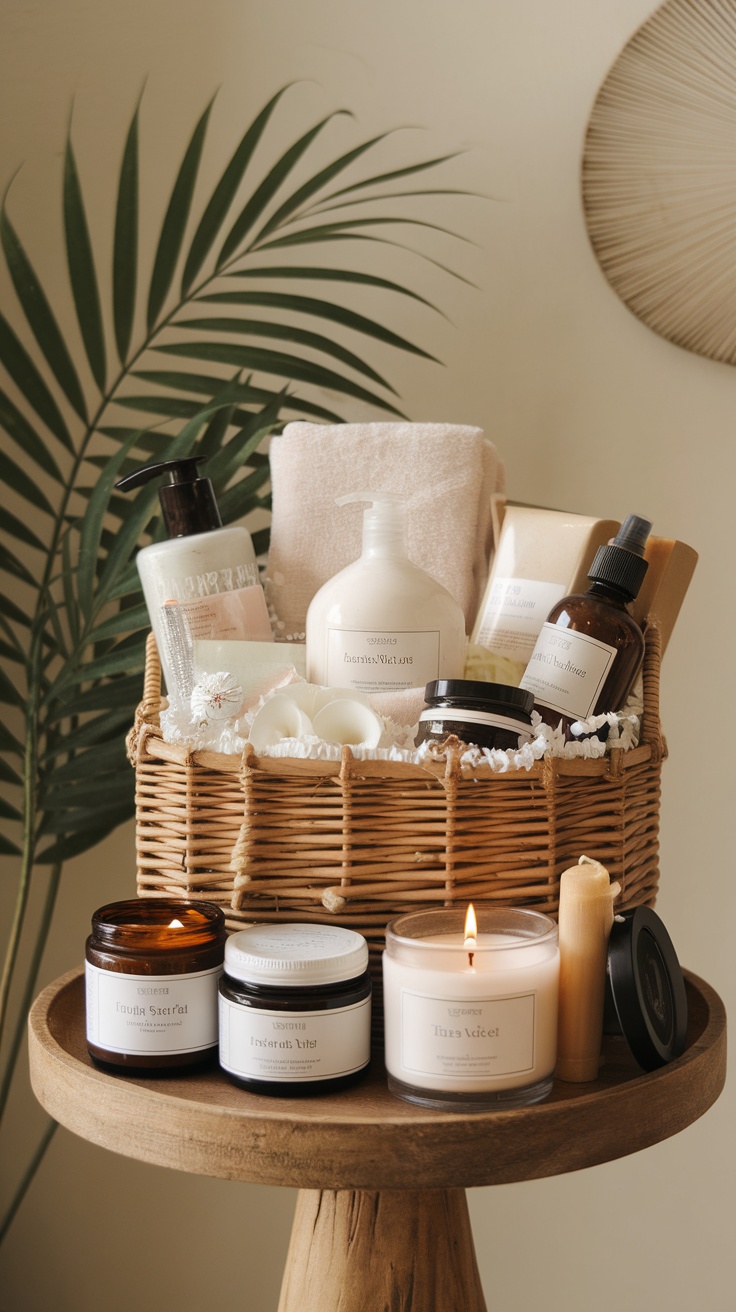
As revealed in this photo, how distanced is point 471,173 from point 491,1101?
1015 mm

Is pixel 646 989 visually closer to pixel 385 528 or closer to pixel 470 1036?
pixel 470 1036

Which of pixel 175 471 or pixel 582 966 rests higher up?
pixel 175 471

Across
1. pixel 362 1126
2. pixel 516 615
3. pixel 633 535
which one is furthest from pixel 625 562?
pixel 362 1126

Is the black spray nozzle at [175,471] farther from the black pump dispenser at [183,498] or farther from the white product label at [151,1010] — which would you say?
the white product label at [151,1010]

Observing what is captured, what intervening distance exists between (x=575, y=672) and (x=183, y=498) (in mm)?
289

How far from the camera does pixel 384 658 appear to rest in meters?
0.66

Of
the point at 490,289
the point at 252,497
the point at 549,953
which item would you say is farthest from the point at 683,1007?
the point at 490,289

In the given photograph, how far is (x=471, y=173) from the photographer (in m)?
1.20

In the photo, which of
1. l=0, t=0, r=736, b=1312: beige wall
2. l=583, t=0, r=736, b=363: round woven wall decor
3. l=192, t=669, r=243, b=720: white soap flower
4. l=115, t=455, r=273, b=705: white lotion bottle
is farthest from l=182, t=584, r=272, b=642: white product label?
l=583, t=0, r=736, b=363: round woven wall decor

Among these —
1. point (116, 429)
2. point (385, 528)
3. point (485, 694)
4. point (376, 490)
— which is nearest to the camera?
point (485, 694)

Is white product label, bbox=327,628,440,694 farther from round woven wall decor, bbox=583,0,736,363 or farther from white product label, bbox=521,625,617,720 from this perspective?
round woven wall decor, bbox=583,0,736,363

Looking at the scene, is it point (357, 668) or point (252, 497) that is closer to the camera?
point (357, 668)

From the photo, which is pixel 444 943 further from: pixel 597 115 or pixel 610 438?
pixel 597 115

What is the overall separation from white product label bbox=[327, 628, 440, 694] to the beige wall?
0.60 meters
